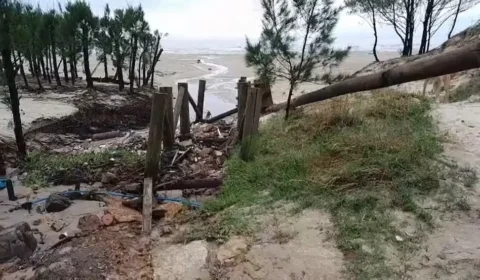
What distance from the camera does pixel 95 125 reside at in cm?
1308

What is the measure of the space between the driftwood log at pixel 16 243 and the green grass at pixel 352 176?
1.97 meters

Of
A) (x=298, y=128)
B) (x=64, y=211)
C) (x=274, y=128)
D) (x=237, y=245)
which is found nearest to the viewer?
(x=237, y=245)

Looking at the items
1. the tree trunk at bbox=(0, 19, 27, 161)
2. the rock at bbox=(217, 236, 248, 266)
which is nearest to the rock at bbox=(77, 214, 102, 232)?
the rock at bbox=(217, 236, 248, 266)

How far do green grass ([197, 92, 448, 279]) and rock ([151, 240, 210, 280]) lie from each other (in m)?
0.35

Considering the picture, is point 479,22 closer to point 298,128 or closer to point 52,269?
point 298,128

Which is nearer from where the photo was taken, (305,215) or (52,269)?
(52,269)

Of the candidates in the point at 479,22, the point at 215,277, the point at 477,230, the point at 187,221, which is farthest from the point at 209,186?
the point at 479,22

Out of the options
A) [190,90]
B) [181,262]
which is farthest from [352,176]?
[190,90]

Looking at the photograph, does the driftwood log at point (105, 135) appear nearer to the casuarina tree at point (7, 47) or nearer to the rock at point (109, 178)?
the casuarina tree at point (7, 47)

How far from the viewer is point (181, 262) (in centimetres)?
343

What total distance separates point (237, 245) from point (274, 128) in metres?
4.27

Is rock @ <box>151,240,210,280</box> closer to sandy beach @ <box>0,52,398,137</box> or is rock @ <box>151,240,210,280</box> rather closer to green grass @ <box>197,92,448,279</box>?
green grass @ <box>197,92,448,279</box>

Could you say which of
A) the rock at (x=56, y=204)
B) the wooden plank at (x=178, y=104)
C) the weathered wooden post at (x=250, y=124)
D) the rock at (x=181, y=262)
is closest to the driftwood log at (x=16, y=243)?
the rock at (x=56, y=204)

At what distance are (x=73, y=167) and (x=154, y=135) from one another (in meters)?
2.26
